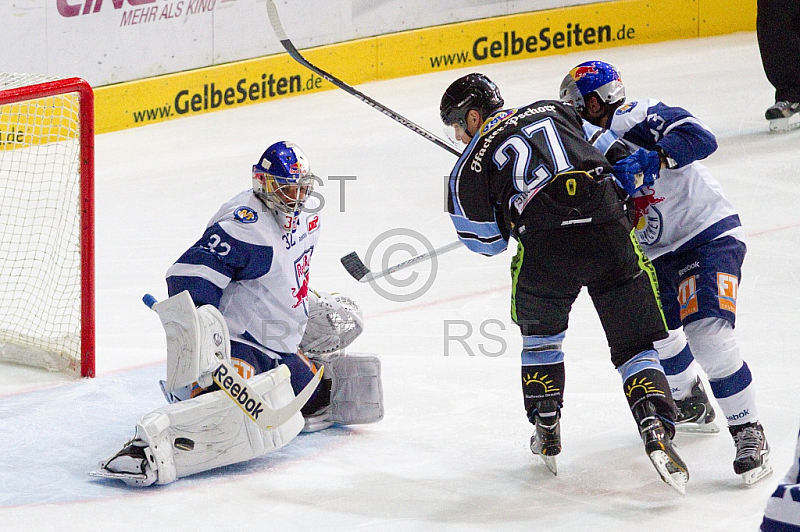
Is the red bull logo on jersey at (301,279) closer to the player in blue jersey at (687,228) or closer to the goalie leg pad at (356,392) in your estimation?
the goalie leg pad at (356,392)

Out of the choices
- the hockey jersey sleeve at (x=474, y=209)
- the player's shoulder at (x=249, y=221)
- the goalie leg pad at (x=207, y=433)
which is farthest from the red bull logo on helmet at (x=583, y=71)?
the goalie leg pad at (x=207, y=433)

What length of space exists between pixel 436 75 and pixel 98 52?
2454 millimetres

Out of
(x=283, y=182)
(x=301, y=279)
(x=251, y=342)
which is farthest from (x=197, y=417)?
(x=283, y=182)

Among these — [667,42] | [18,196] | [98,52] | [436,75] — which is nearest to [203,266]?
[18,196]

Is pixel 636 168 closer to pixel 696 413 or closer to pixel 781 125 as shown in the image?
pixel 696 413

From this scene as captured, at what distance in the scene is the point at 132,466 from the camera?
3254 mm

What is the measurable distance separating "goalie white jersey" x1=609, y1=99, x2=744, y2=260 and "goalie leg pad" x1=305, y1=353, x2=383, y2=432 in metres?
0.91

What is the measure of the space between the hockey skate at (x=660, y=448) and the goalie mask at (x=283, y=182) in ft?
3.67

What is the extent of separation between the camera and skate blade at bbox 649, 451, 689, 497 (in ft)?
9.93

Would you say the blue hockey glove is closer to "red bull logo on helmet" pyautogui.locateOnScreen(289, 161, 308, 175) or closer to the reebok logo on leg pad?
"red bull logo on helmet" pyautogui.locateOnScreen(289, 161, 308, 175)

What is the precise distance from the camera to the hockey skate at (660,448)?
119 inches

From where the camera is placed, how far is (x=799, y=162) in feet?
22.0

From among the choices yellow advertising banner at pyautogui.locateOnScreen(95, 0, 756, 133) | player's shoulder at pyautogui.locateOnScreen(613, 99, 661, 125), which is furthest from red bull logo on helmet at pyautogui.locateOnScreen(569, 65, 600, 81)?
yellow advertising banner at pyautogui.locateOnScreen(95, 0, 756, 133)

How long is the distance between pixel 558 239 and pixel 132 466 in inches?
49.9
